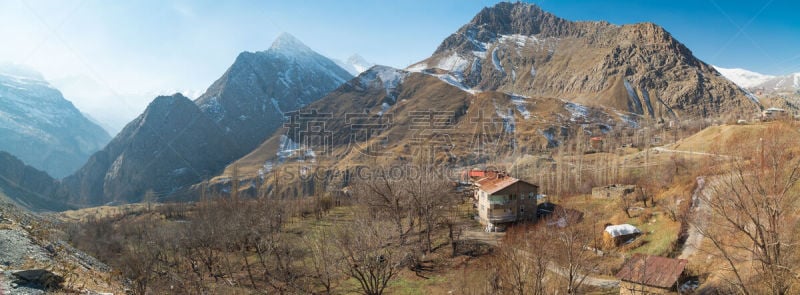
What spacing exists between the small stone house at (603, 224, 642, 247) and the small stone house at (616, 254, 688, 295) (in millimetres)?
8945

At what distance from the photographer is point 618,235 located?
31750mm

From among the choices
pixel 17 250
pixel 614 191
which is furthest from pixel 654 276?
pixel 614 191

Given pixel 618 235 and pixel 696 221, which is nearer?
pixel 696 221

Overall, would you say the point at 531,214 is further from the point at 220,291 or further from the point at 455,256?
the point at 220,291

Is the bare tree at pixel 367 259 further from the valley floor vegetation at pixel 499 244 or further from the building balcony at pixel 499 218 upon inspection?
the building balcony at pixel 499 218

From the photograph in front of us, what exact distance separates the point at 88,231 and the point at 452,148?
4718 inches

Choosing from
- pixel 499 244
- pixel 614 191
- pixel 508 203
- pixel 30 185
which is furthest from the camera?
pixel 30 185

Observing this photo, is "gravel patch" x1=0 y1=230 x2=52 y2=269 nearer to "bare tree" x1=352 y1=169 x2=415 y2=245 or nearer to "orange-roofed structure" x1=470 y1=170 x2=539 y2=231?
"bare tree" x1=352 y1=169 x2=415 y2=245

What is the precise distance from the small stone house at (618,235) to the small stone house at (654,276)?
8.95m

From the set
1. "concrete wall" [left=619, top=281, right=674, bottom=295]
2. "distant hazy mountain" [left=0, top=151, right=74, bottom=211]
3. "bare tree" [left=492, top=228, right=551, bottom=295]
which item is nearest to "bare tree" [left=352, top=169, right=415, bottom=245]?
"bare tree" [left=492, top=228, right=551, bottom=295]

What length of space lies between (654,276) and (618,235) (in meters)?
11.0

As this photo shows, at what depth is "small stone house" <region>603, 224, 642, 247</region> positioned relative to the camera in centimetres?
3159

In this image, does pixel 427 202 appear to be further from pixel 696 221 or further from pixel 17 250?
pixel 17 250

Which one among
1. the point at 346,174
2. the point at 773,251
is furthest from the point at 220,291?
the point at 346,174
